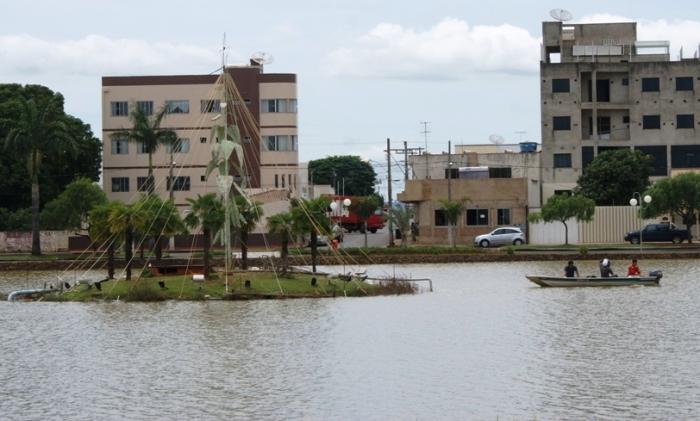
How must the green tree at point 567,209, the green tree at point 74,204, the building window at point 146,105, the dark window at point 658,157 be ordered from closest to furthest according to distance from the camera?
the green tree at point 567,209 < the green tree at point 74,204 < the dark window at point 658,157 < the building window at point 146,105

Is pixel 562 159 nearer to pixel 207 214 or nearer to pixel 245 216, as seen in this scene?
pixel 245 216

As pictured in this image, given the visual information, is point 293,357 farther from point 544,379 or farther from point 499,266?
point 499,266

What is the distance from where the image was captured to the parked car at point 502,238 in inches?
3556

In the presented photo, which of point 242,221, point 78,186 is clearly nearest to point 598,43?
point 78,186

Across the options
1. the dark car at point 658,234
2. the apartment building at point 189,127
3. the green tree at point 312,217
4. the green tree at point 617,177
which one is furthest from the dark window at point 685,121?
the green tree at point 312,217

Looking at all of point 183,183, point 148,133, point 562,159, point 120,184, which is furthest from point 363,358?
point 120,184

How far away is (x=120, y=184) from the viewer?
110m

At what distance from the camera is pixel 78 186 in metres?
92.2

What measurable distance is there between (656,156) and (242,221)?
57133 millimetres

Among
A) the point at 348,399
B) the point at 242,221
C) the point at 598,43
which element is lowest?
the point at 348,399

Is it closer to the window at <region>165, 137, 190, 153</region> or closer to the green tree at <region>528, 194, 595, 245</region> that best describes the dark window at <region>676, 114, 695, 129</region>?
the green tree at <region>528, 194, 595, 245</region>

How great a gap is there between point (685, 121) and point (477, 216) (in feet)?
62.4

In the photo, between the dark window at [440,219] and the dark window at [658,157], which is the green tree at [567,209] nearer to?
the dark window at [440,219]

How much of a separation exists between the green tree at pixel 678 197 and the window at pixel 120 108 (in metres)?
44.6
